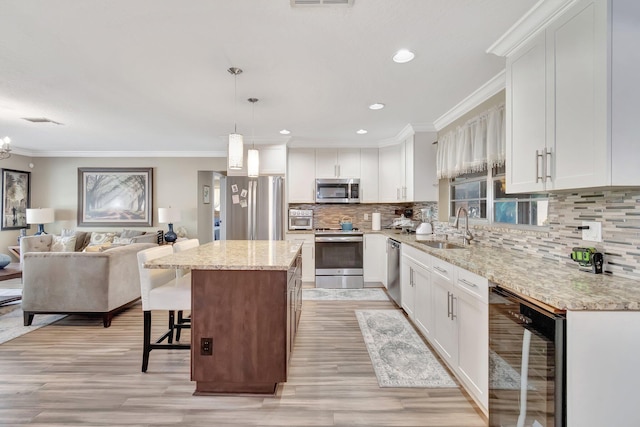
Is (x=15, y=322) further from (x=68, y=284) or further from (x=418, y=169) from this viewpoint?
(x=418, y=169)

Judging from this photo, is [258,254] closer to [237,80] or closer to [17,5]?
[237,80]

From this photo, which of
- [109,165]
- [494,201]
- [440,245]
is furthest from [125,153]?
[494,201]

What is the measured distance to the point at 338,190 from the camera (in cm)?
505

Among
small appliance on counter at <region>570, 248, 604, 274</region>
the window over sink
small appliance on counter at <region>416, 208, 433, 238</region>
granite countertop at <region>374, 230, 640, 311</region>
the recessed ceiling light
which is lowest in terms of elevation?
granite countertop at <region>374, 230, 640, 311</region>

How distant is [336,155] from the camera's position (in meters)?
5.14

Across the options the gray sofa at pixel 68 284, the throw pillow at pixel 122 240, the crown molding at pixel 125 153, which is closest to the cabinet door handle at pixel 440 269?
the gray sofa at pixel 68 284

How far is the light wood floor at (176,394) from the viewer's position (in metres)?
1.84

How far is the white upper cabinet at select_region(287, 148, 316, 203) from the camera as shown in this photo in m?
5.09

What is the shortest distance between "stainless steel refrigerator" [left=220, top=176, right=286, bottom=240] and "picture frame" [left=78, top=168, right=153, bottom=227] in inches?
101

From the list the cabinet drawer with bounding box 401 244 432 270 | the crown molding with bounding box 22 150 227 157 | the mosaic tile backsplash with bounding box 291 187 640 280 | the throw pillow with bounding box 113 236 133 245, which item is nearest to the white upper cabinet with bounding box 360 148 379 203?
the cabinet drawer with bounding box 401 244 432 270

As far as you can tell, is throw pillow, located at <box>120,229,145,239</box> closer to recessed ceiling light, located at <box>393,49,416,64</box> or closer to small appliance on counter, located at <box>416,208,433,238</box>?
small appliance on counter, located at <box>416,208,433,238</box>

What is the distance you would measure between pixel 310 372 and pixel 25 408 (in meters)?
1.84

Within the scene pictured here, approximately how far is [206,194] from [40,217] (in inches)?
116

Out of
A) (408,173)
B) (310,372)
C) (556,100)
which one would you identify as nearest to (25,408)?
(310,372)
